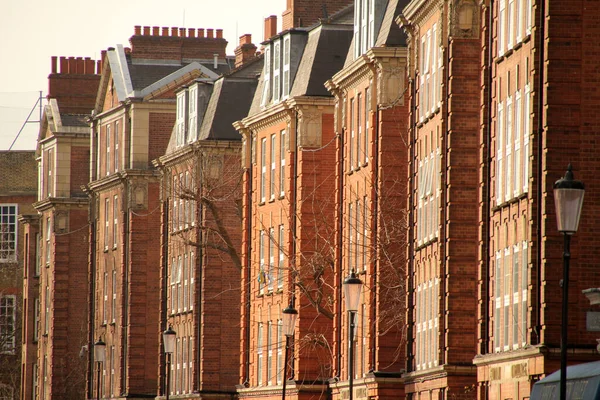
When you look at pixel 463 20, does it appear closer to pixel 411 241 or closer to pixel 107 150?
pixel 411 241

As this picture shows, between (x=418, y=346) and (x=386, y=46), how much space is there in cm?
950

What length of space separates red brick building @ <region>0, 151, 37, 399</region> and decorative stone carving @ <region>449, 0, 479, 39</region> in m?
69.3

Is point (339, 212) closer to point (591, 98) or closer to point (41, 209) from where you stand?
point (591, 98)

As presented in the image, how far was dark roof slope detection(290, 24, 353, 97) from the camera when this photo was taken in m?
64.0

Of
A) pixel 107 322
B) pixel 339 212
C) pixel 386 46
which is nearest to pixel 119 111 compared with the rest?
pixel 107 322

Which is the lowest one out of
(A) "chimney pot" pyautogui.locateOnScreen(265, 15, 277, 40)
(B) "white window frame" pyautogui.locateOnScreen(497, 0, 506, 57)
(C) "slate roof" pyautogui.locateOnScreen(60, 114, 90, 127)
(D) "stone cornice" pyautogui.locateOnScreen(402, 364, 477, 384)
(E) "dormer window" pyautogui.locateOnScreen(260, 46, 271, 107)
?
(D) "stone cornice" pyautogui.locateOnScreen(402, 364, 477, 384)

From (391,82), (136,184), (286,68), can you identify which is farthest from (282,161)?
(136,184)

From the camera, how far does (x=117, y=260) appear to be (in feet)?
296

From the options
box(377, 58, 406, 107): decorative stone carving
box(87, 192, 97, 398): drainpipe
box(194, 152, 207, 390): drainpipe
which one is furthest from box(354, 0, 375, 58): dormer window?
box(87, 192, 97, 398): drainpipe

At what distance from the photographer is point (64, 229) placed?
100250 mm

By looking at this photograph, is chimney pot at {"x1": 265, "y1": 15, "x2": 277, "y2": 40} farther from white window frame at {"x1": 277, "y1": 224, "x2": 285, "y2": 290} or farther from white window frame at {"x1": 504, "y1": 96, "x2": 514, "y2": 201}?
white window frame at {"x1": 504, "y1": 96, "x2": 514, "y2": 201}

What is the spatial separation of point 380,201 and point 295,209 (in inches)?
437

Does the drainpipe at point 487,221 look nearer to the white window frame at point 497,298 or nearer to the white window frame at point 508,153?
the white window frame at point 497,298

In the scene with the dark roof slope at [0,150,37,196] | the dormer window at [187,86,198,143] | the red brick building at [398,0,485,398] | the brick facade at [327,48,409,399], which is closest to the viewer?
the red brick building at [398,0,485,398]
